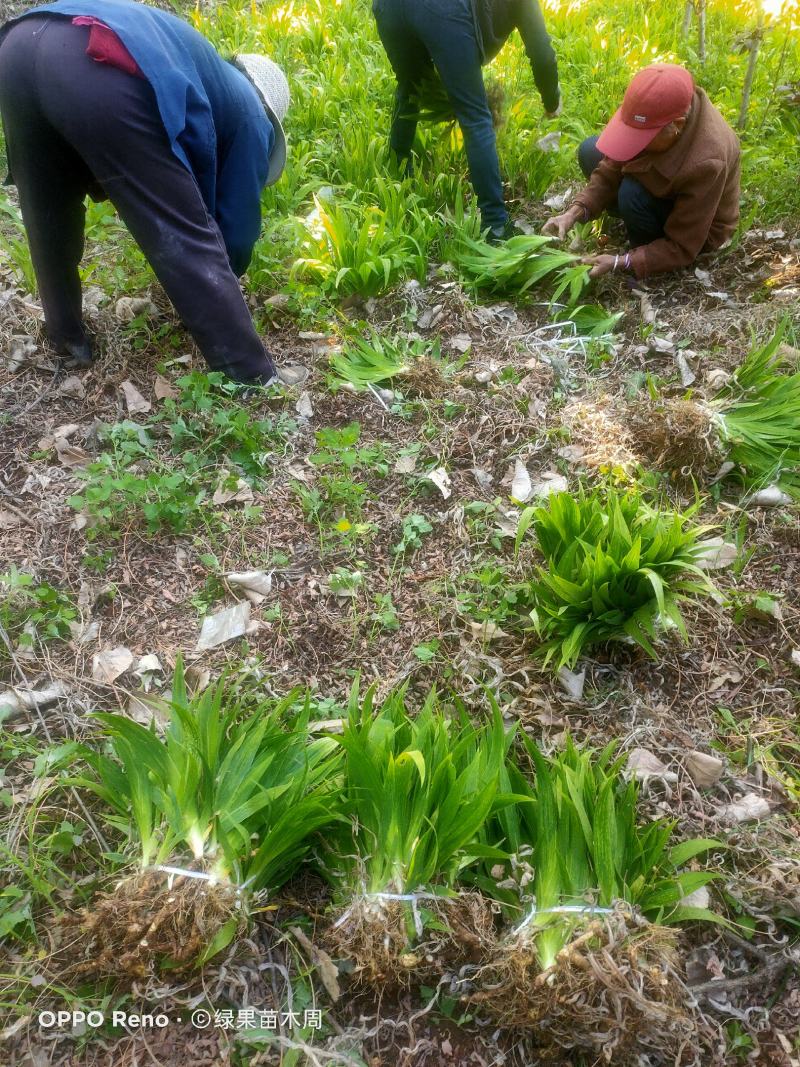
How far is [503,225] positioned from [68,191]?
1.87 m

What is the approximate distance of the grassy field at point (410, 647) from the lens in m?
1.37

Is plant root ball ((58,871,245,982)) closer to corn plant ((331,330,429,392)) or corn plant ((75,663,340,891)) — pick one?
corn plant ((75,663,340,891))

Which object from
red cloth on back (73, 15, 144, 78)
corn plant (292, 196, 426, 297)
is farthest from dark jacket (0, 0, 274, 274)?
corn plant (292, 196, 426, 297)

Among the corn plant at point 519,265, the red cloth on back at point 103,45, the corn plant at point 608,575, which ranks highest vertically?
the red cloth on back at point 103,45

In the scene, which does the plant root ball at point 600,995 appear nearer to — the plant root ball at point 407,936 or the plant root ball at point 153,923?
the plant root ball at point 407,936

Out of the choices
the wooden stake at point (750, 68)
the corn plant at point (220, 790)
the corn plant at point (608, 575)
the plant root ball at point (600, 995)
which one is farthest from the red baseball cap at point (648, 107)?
the plant root ball at point (600, 995)

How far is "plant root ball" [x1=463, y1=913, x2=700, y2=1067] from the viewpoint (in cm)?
126

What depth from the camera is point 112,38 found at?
1876 millimetres

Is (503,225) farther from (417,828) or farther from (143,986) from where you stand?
(143,986)

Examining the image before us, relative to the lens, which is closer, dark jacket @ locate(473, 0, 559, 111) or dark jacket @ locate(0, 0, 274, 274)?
dark jacket @ locate(0, 0, 274, 274)

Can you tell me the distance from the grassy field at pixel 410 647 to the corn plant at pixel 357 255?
0.02m

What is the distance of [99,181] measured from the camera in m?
2.07

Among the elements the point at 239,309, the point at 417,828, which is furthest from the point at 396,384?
the point at 417,828

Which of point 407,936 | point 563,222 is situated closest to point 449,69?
point 563,222
